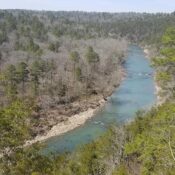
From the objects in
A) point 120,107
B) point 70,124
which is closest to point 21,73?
point 70,124

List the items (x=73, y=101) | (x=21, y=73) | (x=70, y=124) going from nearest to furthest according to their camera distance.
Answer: (x=70, y=124)
(x=21, y=73)
(x=73, y=101)

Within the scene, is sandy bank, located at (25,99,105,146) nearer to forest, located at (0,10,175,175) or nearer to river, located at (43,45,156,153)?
river, located at (43,45,156,153)

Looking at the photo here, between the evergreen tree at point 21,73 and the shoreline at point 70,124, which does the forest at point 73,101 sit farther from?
the shoreline at point 70,124

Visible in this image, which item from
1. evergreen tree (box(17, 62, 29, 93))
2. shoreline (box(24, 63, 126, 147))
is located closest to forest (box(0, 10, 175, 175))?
evergreen tree (box(17, 62, 29, 93))

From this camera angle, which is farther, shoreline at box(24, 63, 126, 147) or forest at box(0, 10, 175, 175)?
shoreline at box(24, 63, 126, 147)

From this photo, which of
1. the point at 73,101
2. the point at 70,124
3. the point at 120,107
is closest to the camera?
the point at 70,124

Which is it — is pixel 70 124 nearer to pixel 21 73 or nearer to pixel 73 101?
pixel 73 101
